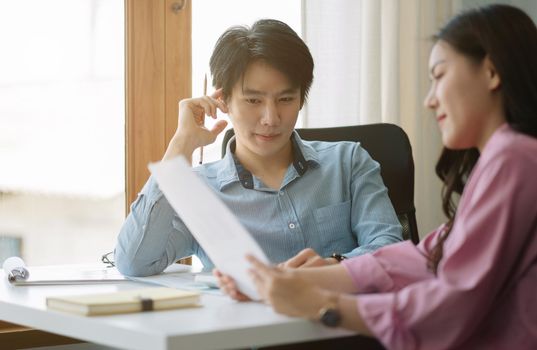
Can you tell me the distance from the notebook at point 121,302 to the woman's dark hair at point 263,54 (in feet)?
2.51

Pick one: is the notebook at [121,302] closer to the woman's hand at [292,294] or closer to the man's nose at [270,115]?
the woman's hand at [292,294]

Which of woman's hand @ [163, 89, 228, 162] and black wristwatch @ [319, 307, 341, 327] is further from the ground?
woman's hand @ [163, 89, 228, 162]

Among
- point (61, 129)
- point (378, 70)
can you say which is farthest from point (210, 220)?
point (378, 70)

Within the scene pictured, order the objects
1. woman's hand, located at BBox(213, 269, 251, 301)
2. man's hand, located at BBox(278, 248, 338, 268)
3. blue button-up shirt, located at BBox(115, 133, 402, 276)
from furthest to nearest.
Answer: blue button-up shirt, located at BBox(115, 133, 402, 276) → man's hand, located at BBox(278, 248, 338, 268) → woman's hand, located at BBox(213, 269, 251, 301)

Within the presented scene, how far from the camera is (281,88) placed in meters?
1.98

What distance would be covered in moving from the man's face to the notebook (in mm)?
673

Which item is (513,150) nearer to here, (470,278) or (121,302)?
(470,278)

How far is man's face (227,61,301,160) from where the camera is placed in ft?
6.49

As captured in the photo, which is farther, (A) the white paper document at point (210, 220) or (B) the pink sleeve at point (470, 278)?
(A) the white paper document at point (210, 220)

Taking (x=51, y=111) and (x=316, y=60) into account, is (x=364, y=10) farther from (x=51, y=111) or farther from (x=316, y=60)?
(x=51, y=111)

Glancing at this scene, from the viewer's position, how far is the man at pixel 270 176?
194 cm

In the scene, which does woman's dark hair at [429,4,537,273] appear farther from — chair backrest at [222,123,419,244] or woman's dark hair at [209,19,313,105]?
chair backrest at [222,123,419,244]

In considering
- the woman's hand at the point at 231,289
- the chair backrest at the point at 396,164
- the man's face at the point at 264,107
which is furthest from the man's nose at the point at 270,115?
the woman's hand at the point at 231,289

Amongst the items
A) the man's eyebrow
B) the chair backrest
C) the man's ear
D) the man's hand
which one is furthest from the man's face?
the man's ear
